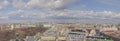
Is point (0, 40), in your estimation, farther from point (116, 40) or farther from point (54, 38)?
point (116, 40)

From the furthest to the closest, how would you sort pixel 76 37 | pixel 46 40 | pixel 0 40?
pixel 76 37, pixel 46 40, pixel 0 40

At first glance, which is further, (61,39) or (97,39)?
(61,39)

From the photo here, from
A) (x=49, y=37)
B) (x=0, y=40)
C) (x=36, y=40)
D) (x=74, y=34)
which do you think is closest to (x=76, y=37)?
(x=74, y=34)

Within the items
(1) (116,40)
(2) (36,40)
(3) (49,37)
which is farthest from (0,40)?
(1) (116,40)

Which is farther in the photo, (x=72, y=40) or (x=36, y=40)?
(x=72, y=40)

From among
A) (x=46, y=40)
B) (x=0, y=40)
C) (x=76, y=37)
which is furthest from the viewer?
(x=76, y=37)

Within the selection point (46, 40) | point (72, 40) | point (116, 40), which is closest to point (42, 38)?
point (46, 40)

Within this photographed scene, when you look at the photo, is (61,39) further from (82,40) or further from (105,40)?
(105,40)

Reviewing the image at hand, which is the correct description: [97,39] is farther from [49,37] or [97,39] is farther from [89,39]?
[49,37]
